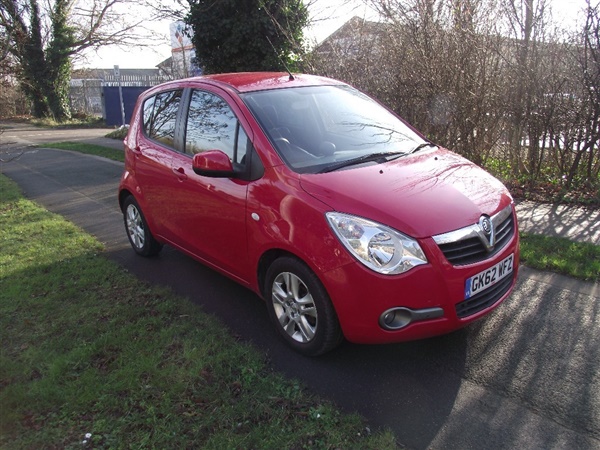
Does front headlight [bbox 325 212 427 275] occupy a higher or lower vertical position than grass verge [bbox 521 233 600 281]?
higher

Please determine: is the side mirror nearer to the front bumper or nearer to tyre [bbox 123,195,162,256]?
the front bumper

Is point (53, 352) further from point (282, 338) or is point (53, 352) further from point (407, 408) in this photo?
point (407, 408)

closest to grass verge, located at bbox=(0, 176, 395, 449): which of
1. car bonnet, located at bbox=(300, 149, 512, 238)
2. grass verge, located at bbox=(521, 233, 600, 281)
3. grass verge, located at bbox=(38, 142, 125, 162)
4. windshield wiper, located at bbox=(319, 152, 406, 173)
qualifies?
car bonnet, located at bbox=(300, 149, 512, 238)

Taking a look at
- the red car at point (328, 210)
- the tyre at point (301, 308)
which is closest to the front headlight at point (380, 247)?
the red car at point (328, 210)

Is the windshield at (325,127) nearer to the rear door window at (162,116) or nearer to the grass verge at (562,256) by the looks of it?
the rear door window at (162,116)

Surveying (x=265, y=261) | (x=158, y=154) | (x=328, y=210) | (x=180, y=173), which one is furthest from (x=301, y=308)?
(x=158, y=154)

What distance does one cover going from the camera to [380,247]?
9.09 feet

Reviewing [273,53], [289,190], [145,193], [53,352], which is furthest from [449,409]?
[273,53]

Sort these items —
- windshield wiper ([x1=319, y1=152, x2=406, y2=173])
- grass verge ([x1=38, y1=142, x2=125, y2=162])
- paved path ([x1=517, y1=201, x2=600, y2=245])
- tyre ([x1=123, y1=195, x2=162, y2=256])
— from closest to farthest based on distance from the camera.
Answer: windshield wiper ([x1=319, y1=152, x2=406, y2=173]) < tyre ([x1=123, y1=195, x2=162, y2=256]) < paved path ([x1=517, y1=201, x2=600, y2=245]) < grass verge ([x1=38, y1=142, x2=125, y2=162])

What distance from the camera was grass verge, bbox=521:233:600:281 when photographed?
433cm

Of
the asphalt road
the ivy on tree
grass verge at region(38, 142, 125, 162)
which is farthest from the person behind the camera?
grass verge at region(38, 142, 125, 162)

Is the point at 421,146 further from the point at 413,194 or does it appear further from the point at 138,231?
the point at 138,231

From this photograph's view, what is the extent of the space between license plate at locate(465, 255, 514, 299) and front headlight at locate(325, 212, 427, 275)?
1.21ft

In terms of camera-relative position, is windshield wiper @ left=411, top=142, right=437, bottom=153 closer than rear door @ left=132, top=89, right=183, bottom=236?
Yes
